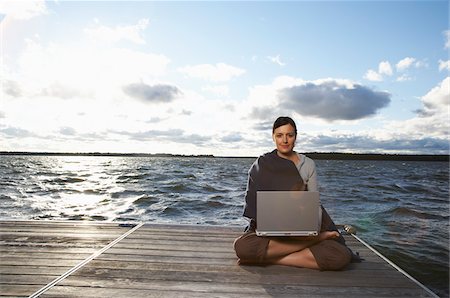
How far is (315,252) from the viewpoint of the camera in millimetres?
4230

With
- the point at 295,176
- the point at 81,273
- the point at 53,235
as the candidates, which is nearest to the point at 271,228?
the point at 295,176

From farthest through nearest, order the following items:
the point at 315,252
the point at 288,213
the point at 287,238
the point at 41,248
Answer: the point at 41,248 < the point at 287,238 < the point at 315,252 < the point at 288,213

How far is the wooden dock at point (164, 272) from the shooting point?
3.59m

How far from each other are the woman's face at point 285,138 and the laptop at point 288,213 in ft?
2.39

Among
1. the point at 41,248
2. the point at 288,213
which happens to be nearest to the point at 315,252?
the point at 288,213

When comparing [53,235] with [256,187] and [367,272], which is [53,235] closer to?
[256,187]

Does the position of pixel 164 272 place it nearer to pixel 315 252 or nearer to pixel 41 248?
pixel 315 252

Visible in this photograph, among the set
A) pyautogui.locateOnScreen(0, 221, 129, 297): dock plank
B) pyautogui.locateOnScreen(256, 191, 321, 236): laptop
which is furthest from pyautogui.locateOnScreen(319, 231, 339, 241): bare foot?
pyautogui.locateOnScreen(0, 221, 129, 297): dock plank

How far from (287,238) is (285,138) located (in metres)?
1.22

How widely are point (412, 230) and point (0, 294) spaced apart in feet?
41.3

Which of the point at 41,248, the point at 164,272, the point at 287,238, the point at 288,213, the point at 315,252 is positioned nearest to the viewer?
the point at 288,213

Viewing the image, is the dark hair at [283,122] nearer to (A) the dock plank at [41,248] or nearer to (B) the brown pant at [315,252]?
(B) the brown pant at [315,252]

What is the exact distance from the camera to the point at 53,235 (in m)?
6.02

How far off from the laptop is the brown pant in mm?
345
